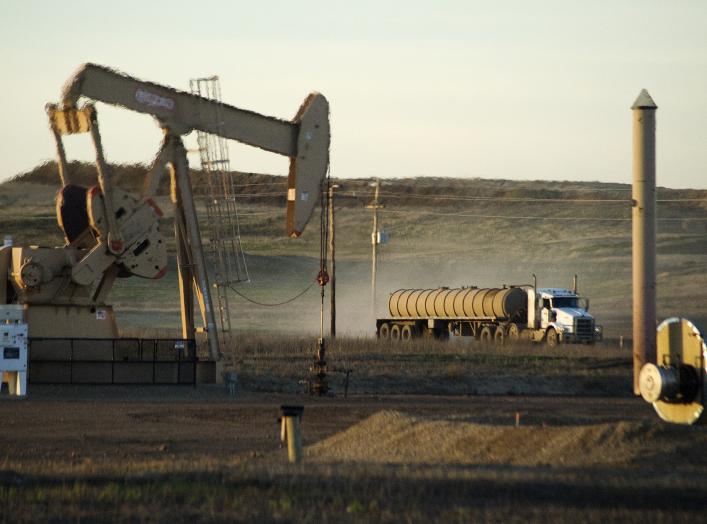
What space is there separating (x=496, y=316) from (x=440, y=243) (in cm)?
5118

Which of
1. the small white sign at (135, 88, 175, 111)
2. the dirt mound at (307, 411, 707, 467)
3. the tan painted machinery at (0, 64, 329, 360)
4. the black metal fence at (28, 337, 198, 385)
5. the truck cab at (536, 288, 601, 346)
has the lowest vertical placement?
the dirt mound at (307, 411, 707, 467)

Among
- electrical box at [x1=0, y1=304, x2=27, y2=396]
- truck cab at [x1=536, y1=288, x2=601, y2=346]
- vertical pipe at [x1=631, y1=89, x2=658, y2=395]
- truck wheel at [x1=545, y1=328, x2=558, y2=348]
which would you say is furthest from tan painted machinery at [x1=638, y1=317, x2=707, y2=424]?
truck wheel at [x1=545, y1=328, x2=558, y2=348]

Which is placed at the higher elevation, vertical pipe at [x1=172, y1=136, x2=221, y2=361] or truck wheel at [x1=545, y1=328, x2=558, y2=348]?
vertical pipe at [x1=172, y1=136, x2=221, y2=361]

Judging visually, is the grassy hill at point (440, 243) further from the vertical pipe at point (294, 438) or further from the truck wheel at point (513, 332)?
the vertical pipe at point (294, 438)

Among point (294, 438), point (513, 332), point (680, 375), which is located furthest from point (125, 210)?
point (513, 332)

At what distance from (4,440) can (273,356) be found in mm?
16963

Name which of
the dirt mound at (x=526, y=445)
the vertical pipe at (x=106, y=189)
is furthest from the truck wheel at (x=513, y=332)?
the dirt mound at (x=526, y=445)

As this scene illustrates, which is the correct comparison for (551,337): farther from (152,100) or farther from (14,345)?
(14,345)

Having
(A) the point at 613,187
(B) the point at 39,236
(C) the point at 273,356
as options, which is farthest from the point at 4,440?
(A) the point at 613,187

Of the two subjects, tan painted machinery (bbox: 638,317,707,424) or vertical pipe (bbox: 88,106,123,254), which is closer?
tan painted machinery (bbox: 638,317,707,424)

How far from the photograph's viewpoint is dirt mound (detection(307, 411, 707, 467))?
15750mm

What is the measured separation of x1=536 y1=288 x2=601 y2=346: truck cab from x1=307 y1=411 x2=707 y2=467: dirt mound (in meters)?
28.5

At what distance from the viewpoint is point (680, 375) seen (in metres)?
19.3

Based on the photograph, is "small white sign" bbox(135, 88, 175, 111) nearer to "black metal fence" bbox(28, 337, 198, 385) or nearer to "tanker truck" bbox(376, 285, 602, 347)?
"black metal fence" bbox(28, 337, 198, 385)
